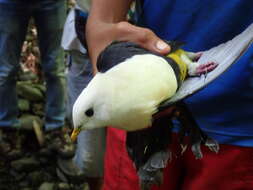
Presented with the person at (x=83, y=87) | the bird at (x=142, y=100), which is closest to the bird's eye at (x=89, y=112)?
the bird at (x=142, y=100)

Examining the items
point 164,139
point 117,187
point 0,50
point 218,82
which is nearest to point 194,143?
point 164,139

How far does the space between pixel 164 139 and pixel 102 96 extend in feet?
0.54

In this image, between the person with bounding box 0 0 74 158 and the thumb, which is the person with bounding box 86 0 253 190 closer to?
the thumb

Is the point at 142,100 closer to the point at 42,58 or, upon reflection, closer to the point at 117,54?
the point at 117,54

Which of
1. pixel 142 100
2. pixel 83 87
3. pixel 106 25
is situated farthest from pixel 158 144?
pixel 83 87

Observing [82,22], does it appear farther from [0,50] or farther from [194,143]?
[0,50]

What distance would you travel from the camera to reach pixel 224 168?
34.9 inches

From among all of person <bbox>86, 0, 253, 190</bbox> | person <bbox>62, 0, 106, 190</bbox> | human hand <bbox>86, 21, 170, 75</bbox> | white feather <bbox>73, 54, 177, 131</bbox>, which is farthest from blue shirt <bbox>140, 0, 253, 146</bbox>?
person <bbox>62, 0, 106, 190</bbox>

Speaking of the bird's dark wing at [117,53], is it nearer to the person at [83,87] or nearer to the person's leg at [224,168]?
the person's leg at [224,168]

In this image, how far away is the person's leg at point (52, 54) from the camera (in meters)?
2.25

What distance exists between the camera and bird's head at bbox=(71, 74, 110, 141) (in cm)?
65

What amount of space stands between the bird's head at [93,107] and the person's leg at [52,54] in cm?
161

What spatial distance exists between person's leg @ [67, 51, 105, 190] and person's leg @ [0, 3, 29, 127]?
1.51ft

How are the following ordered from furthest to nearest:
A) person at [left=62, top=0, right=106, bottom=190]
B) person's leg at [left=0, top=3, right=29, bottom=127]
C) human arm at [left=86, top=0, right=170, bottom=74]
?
person's leg at [left=0, top=3, right=29, bottom=127], person at [left=62, top=0, right=106, bottom=190], human arm at [left=86, top=0, right=170, bottom=74]
